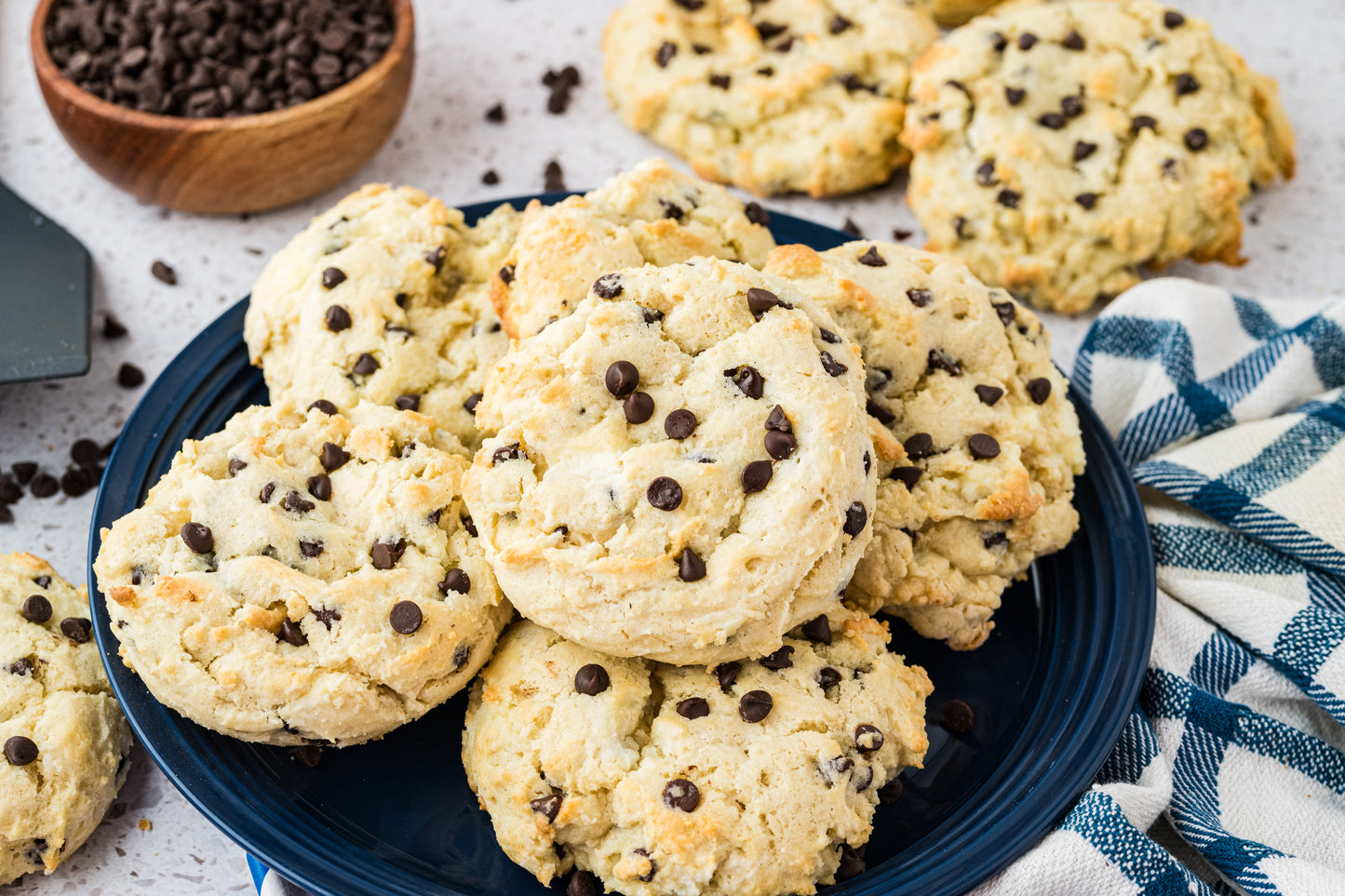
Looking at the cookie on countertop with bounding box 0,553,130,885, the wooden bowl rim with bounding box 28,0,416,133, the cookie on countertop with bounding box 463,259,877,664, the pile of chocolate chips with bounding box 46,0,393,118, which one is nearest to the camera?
the cookie on countertop with bounding box 463,259,877,664

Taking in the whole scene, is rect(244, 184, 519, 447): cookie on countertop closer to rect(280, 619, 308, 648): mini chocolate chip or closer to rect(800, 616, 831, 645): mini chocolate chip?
rect(280, 619, 308, 648): mini chocolate chip

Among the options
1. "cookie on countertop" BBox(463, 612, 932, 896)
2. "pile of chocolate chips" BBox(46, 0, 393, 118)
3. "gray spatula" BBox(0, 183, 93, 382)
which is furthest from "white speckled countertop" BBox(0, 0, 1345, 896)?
"cookie on countertop" BBox(463, 612, 932, 896)

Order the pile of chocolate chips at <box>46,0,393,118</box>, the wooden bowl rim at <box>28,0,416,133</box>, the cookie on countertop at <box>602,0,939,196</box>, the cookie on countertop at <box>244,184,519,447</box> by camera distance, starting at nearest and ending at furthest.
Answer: the cookie on countertop at <box>244,184,519,447</box>
the wooden bowl rim at <box>28,0,416,133</box>
the pile of chocolate chips at <box>46,0,393,118</box>
the cookie on countertop at <box>602,0,939,196</box>

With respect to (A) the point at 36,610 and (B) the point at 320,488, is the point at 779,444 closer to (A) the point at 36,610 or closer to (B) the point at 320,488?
(B) the point at 320,488

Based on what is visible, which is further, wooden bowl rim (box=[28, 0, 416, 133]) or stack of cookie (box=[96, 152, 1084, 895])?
wooden bowl rim (box=[28, 0, 416, 133])

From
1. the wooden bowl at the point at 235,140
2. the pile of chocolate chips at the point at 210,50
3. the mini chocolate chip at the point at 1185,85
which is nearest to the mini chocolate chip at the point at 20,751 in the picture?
the wooden bowl at the point at 235,140

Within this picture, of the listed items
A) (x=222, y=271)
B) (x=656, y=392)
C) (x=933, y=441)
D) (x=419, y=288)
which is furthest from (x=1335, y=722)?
(x=222, y=271)
